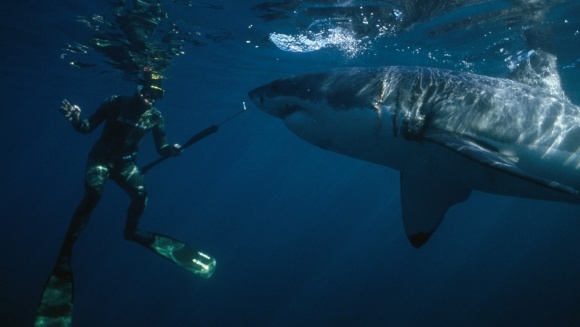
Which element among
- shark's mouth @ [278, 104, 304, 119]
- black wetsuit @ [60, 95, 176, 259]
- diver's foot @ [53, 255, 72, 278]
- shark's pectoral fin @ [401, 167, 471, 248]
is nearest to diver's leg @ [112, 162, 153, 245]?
black wetsuit @ [60, 95, 176, 259]

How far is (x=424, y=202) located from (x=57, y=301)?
614cm

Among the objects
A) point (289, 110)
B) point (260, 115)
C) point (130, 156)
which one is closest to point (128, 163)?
point (130, 156)

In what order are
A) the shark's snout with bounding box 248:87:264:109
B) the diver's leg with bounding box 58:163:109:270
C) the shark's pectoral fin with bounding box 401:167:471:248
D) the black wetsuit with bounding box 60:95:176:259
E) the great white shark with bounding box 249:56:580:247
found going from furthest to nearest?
the black wetsuit with bounding box 60:95:176:259
the diver's leg with bounding box 58:163:109:270
the shark's pectoral fin with bounding box 401:167:471:248
the shark's snout with bounding box 248:87:264:109
the great white shark with bounding box 249:56:580:247

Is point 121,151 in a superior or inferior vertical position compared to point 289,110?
inferior

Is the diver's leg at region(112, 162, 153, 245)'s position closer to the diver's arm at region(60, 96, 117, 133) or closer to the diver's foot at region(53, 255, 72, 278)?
the diver's arm at region(60, 96, 117, 133)

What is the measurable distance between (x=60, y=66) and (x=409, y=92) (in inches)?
843

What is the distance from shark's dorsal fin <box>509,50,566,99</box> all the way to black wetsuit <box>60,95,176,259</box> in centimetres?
758

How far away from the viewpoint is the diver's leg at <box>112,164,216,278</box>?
285 inches

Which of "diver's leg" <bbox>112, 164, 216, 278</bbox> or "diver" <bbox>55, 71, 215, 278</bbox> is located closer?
"diver" <bbox>55, 71, 215, 278</bbox>

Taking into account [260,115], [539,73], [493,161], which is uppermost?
[493,161]

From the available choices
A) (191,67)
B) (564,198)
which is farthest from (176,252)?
(191,67)

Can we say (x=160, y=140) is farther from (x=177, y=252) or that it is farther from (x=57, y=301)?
(x=57, y=301)

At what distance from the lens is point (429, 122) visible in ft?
11.7

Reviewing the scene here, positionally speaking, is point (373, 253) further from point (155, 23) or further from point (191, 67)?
point (155, 23)
